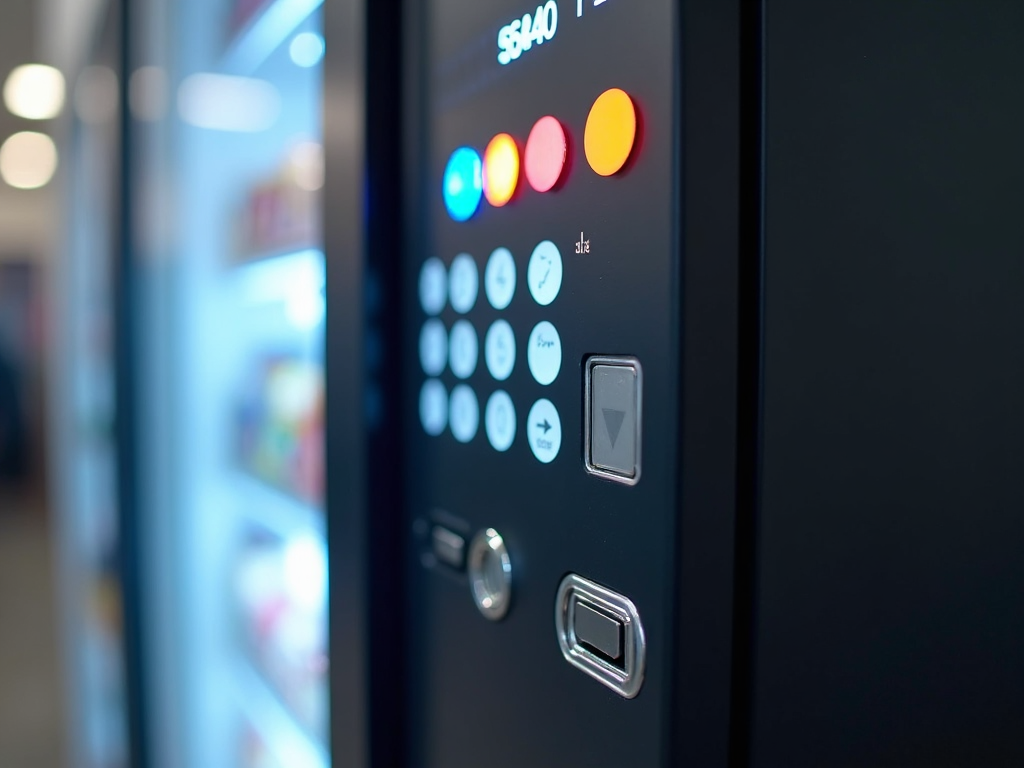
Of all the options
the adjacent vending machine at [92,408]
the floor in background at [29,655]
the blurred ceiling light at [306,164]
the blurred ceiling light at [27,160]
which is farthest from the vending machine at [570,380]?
the blurred ceiling light at [27,160]

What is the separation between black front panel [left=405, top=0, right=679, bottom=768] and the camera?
1.09 feet

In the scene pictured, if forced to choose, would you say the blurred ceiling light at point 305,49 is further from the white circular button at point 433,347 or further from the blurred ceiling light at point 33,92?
the blurred ceiling light at point 33,92

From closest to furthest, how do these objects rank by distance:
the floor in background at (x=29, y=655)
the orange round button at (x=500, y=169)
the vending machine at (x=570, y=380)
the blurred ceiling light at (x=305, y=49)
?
the vending machine at (x=570, y=380) → the orange round button at (x=500, y=169) → the blurred ceiling light at (x=305, y=49) → the floor in background at (x=29, y=655)

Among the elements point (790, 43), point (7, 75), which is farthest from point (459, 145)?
point (7, 75)

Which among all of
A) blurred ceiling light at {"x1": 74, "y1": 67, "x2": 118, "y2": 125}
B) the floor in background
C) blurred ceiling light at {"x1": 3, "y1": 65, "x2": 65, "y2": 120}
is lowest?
the floor in background

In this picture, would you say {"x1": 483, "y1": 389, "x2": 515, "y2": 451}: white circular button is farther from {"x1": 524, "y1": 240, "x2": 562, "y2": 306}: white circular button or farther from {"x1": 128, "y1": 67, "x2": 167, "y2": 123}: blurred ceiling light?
{"x1": 128, "y1": 67, "x2": 167, "y2": 123}: blurred ceiling light

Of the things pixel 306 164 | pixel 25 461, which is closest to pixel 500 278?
pixel 306 164

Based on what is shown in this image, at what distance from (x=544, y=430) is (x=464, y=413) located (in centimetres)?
9

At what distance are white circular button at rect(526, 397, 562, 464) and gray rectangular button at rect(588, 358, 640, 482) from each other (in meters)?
0.03

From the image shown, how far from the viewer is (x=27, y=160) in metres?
4.94

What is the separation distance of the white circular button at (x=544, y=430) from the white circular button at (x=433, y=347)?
11 centimetres

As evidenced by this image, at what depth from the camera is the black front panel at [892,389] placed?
34cm

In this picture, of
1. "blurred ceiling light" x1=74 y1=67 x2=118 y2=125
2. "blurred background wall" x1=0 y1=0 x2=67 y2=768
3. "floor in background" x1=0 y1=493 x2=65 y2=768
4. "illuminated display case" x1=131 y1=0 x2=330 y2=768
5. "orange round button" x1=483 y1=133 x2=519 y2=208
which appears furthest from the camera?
"blurred background wall" x1=0 y1=0 x2=67 y2=768

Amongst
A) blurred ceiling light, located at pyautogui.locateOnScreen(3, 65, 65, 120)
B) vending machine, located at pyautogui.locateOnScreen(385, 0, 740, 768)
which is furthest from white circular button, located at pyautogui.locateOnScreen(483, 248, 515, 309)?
blurred ceiling light, located at pyautogui.locateOnScreen(3, 65, 65, 120)
